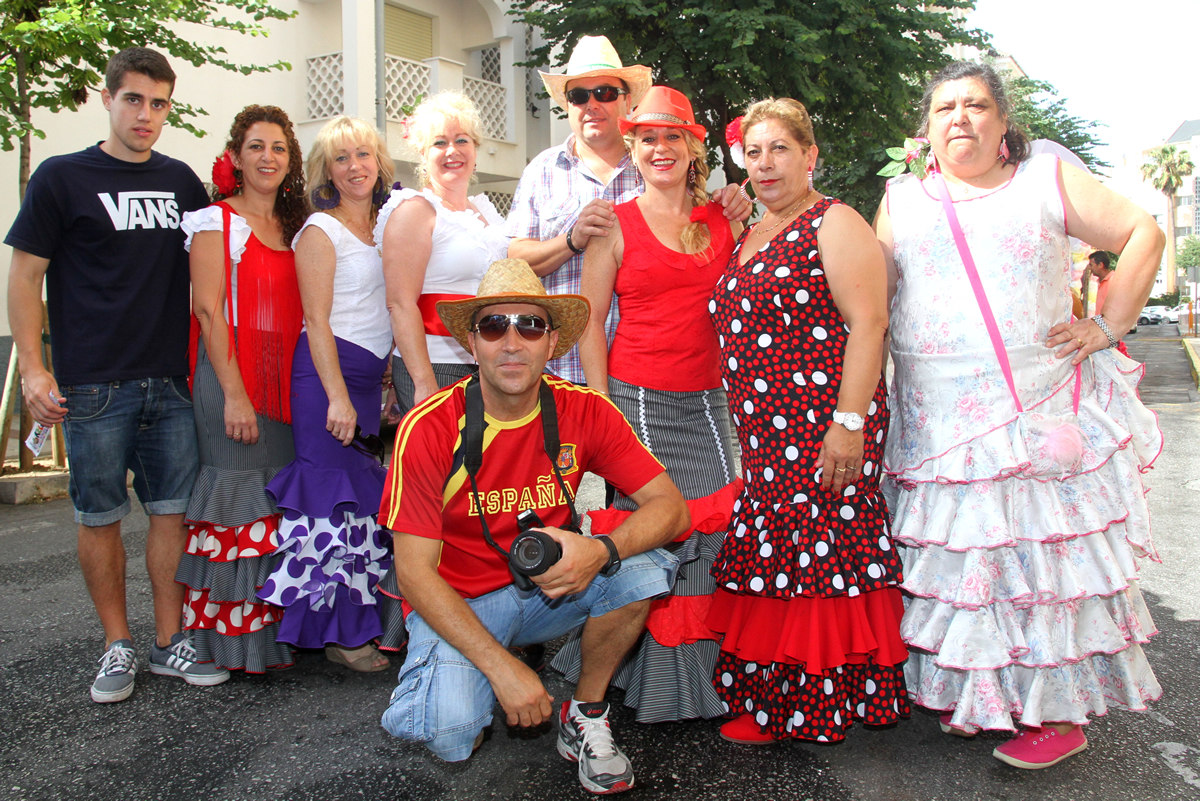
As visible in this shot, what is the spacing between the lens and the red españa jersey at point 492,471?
2.55 m

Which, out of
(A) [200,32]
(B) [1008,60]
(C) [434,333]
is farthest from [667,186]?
(B) [1008,60]

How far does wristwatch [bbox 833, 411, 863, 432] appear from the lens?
2.75 metres

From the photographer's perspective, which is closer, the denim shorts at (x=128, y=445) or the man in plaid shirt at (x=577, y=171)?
the denim shorts at (x=128, y=445)

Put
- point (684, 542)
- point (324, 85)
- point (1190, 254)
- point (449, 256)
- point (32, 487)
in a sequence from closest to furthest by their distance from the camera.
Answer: point (684, 542) → point (449, 256) → point (32, 487) → point (324, 85) → point (1190, 254)

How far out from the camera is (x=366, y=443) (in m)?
3.58

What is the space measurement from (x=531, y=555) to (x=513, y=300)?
0.80 metres

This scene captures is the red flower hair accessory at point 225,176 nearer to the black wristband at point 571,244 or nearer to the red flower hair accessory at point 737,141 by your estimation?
the black wristband at point 571,244

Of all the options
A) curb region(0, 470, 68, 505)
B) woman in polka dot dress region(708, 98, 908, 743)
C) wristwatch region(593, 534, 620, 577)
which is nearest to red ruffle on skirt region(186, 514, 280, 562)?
wristwatch region(593, 534, 620, 577)

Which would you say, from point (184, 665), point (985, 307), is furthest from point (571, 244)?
point (184, 665)

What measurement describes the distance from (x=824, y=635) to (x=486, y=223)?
2245mm

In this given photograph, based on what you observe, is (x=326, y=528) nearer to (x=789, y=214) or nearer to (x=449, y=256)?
(x=449, y=256)

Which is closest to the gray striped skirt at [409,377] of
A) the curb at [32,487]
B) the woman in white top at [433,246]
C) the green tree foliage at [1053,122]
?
the woman in white top at [433,246]

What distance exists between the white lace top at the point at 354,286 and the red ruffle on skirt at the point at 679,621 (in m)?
1.60

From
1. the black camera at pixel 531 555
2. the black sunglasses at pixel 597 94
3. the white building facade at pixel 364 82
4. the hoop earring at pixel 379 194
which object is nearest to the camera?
the black camera at pixel 531 555
